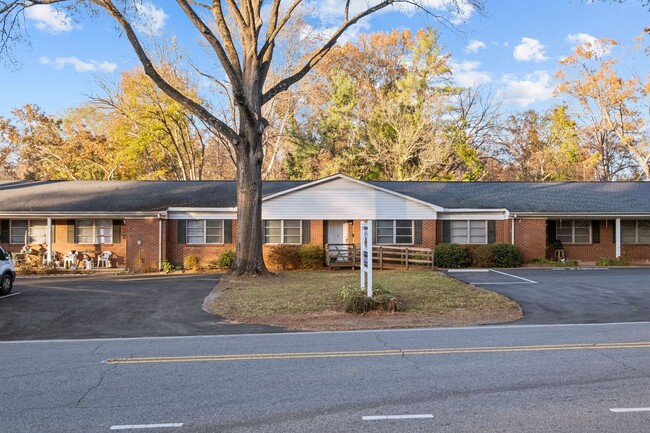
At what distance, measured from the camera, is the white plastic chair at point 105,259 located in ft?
81.0

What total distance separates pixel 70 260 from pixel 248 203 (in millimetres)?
9999

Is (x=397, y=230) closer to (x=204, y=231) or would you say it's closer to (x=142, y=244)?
(x=204, y=231)

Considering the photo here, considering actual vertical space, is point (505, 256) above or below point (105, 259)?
above

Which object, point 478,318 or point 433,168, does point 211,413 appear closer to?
point 478,318

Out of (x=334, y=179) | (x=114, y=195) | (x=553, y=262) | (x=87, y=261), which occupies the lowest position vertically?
(x=553, y=262)

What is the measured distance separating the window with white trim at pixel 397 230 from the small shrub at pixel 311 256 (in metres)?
3.20

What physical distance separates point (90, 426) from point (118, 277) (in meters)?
17.7

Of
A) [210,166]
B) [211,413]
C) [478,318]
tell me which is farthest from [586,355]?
[210,166]

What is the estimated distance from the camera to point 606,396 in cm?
570

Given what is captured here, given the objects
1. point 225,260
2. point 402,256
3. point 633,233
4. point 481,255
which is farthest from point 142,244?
point 633,233

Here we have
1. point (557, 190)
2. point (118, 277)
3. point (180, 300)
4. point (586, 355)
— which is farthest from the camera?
point (557, 190)

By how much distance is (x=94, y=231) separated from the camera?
25.3 m

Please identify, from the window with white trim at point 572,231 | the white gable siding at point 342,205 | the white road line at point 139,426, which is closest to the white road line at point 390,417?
the white road line at point 139,426

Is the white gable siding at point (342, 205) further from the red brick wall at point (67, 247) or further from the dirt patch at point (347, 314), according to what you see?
the dirt patch at point (347, 314)
